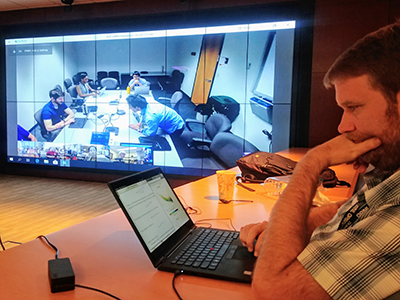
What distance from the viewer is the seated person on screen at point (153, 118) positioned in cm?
544

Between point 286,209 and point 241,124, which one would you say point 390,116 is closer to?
point 286,209

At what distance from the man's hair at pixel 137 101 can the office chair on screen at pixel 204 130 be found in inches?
31.1

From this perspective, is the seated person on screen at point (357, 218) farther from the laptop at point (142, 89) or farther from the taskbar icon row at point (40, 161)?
the taskbar icon row at point (40, 161)

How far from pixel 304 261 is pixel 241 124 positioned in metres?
4.49

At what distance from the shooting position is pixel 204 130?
5.29 metres

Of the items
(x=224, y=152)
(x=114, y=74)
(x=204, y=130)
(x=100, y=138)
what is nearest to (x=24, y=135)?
(x=100, y=138)

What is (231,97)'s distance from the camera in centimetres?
512

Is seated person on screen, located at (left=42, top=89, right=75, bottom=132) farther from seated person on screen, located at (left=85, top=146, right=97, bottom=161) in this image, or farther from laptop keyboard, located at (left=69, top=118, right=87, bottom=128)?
seated person on screen, located at (left=85, top=146, right=97, bottom=161)

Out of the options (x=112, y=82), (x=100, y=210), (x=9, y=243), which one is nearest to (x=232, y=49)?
(x=112, y=82)

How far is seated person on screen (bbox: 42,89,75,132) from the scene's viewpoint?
19.7 feet

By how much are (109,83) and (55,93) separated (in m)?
1.10

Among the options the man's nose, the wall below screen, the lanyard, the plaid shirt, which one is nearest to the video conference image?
the wall below screen

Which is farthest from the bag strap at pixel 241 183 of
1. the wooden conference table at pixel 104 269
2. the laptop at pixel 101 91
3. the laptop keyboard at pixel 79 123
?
the laptop keyboard at pixel 79 123

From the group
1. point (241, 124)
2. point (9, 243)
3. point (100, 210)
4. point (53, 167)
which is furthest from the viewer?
point (53, 167)
